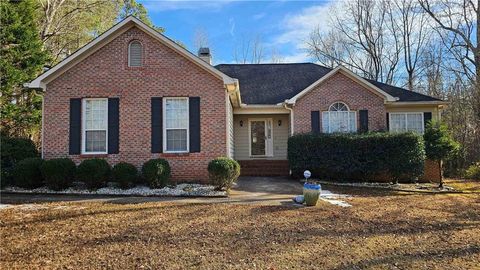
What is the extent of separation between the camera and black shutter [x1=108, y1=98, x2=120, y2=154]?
12328 mm

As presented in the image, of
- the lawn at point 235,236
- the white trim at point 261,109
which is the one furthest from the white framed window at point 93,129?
the white trim at point 261,109

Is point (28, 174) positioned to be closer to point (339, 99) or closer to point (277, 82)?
point (339, 99)

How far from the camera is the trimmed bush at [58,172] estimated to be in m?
10.9

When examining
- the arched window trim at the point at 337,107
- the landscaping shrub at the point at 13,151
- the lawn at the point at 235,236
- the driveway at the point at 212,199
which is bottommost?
the lawn at the point at 235,236

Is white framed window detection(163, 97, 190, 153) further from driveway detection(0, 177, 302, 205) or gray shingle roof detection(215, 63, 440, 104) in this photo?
gray shingle roof detection(215, 63, 440, 104)

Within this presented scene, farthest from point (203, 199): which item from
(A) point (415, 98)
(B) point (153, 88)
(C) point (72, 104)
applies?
(A) point (415, 98)

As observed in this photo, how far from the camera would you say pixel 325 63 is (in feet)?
108

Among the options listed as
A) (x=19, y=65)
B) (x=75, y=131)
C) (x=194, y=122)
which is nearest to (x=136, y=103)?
(x=194, y=122)

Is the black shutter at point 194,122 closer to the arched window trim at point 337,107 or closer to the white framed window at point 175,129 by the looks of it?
the white framed window at point 175,129

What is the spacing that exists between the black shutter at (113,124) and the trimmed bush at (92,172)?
102cm

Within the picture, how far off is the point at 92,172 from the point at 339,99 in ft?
34.6

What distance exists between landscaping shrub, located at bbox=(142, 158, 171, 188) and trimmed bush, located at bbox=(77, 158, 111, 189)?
125cm

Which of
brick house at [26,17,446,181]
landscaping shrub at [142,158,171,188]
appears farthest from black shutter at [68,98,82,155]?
landscaping shrub at [142,158,171,188]

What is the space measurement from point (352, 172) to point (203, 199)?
21.6 feet
